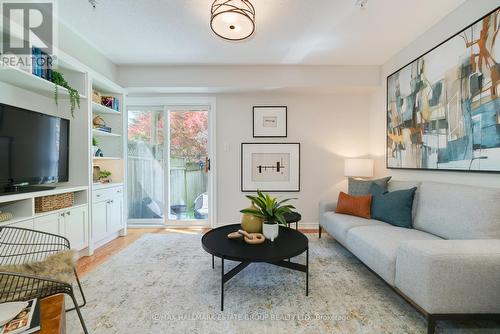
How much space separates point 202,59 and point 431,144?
122 inches

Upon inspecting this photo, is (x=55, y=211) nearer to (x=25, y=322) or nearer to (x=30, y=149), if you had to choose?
(x=30, y=149)

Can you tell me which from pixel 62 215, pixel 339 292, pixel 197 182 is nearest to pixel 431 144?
pixel 339 292

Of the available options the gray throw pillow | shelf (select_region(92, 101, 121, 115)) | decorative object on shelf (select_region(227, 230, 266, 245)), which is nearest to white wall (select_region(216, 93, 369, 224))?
the gray throw pillow

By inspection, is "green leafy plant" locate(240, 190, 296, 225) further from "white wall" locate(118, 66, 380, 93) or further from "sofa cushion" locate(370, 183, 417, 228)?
"white wall" locate(118, 66, 380, 93)

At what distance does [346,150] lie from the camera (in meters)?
3.92

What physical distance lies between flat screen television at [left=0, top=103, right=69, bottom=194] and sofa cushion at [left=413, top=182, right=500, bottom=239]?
3780 mm

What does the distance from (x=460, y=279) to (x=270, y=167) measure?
279cm

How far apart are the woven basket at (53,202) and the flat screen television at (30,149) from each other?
0.62ft

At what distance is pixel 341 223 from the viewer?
2.60 meters

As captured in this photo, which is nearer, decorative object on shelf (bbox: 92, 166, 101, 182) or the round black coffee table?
the round black coffee table

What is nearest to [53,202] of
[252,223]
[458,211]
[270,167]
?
[252,223]

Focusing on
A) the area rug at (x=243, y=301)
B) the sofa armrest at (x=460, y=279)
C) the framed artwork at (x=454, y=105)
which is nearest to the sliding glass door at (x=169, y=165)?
the area rug at (x=243, y=301)

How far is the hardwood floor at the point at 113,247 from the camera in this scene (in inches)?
97.3

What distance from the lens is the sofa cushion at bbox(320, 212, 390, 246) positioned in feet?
8.15
